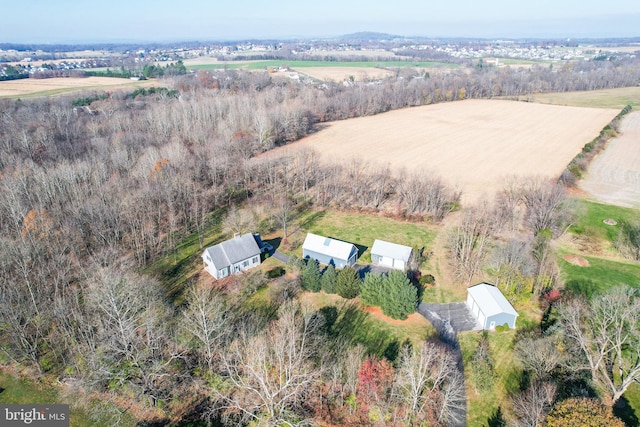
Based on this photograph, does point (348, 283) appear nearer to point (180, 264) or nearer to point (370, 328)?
point (370, 328)

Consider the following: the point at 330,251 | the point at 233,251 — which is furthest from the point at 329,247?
the point at 233,251

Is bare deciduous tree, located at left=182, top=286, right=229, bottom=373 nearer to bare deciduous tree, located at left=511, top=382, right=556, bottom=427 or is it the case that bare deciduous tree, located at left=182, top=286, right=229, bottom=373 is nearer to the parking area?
the parking area

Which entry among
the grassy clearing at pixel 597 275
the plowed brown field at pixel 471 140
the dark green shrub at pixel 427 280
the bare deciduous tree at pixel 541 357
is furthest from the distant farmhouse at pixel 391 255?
the plowed brown field at pixel 471 140

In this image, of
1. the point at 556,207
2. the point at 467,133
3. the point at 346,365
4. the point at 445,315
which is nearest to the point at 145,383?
the point at 346,365

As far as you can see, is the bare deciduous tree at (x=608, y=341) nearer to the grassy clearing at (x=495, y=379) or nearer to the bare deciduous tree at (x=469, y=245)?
Result: the grassy clearing at (x=495, y=379)

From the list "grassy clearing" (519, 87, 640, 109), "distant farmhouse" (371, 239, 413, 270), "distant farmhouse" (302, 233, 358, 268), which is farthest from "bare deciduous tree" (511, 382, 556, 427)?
"grassy clearing" (519, 87, 640, 109)

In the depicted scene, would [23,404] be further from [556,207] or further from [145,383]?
[556,207]
